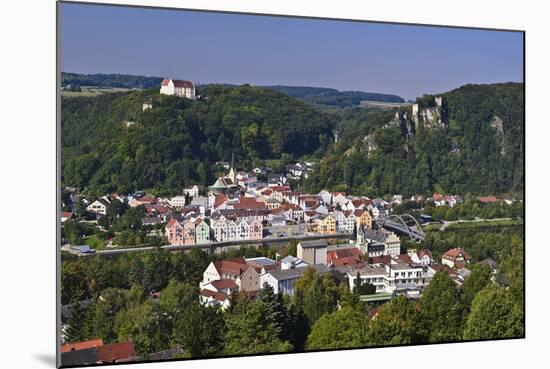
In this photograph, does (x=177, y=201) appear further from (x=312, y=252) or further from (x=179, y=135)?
(x=312, y=252)

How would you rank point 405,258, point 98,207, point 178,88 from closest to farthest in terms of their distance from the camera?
point 98,207
point 178,88
point 405,258

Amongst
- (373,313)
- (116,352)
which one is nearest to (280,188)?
(373,313)

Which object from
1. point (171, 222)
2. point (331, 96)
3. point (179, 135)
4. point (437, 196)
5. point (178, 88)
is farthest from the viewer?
point (437, 196)

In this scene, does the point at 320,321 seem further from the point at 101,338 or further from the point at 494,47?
the point at 494,47

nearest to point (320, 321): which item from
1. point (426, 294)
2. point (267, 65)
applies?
point (426, 294)

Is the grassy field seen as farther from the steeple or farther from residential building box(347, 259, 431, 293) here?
residential building box(347, 259, 431, 293)

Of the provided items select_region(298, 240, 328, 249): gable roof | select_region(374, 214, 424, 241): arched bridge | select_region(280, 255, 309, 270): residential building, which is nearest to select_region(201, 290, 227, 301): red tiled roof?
select_region(280, 255, 309, 270): residential building
